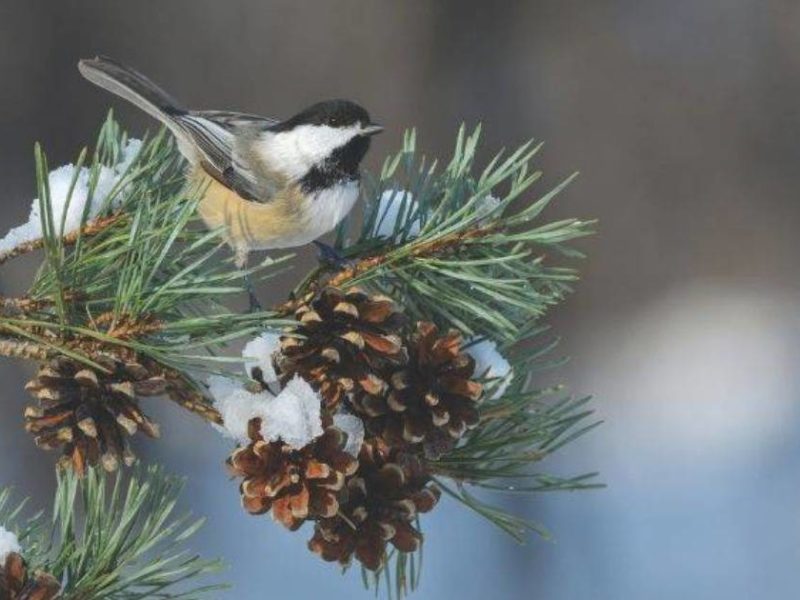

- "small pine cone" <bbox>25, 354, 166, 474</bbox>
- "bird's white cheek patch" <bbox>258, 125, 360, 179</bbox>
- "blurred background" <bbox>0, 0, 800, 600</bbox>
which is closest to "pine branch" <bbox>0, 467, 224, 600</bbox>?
"small pine cone" <bbox>25, 354, 166, 474</bbox>

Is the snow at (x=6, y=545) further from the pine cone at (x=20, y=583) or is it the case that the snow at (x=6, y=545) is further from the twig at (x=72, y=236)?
the twig at (x=72, y=236)

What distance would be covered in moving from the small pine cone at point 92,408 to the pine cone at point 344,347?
0.05m

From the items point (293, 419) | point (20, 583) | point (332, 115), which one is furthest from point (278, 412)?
point (332, 115)

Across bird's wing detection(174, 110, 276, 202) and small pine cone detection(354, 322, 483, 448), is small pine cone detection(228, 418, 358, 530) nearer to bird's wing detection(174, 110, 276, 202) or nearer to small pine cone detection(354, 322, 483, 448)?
small pine cone detection(354, 322, 483, 448)

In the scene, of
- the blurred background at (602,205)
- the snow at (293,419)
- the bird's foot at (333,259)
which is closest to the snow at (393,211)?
the bird's foot at (333,259)

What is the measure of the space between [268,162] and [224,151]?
0.09 ft

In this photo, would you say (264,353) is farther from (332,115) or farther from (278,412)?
(332,115)

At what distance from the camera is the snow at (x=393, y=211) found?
0.62 m

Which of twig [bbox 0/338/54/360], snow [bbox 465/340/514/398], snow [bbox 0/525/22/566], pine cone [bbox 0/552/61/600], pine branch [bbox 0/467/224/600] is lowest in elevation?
pine cone [bbox 0/552/61/600]

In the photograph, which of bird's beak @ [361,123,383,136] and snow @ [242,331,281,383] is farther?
bird's beak @ [361,123,383,136]

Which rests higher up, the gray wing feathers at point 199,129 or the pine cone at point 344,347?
the gray wing feathers at point 199,129

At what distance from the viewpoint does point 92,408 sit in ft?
1.71

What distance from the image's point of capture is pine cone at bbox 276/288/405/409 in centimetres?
53

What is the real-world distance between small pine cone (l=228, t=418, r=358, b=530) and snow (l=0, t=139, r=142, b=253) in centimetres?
12
